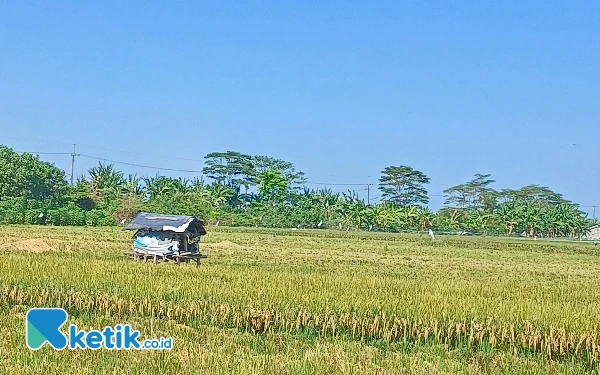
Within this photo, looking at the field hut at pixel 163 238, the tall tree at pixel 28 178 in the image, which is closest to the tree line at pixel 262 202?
the tall tree at pixel 28 178

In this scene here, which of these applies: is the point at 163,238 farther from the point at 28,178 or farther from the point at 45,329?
the point at 28,178

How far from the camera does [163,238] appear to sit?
16.5 metres

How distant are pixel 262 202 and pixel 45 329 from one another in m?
54.2

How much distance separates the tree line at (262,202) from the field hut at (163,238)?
25828 mm

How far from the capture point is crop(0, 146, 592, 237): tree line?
4372 centimetres

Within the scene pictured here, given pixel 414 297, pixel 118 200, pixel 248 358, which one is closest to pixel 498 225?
pixel 118 200

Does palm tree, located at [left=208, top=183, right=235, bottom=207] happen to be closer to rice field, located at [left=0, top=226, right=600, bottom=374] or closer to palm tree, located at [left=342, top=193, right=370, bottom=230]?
palm tree, located at [left=342, top=193, right=370, bottom=230]

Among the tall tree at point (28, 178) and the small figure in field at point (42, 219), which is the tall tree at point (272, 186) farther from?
the small figure in field at point (42, 219)

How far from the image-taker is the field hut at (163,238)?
1631cm

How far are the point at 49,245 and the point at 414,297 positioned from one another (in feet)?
47.5

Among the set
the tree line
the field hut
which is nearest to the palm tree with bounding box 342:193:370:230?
the tree line

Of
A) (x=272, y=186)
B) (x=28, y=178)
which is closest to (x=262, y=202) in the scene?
(x=272, y=186)

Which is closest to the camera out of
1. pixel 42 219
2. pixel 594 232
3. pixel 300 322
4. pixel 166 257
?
pixel 300 322

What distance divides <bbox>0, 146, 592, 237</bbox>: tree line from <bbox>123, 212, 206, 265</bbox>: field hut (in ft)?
84.7
